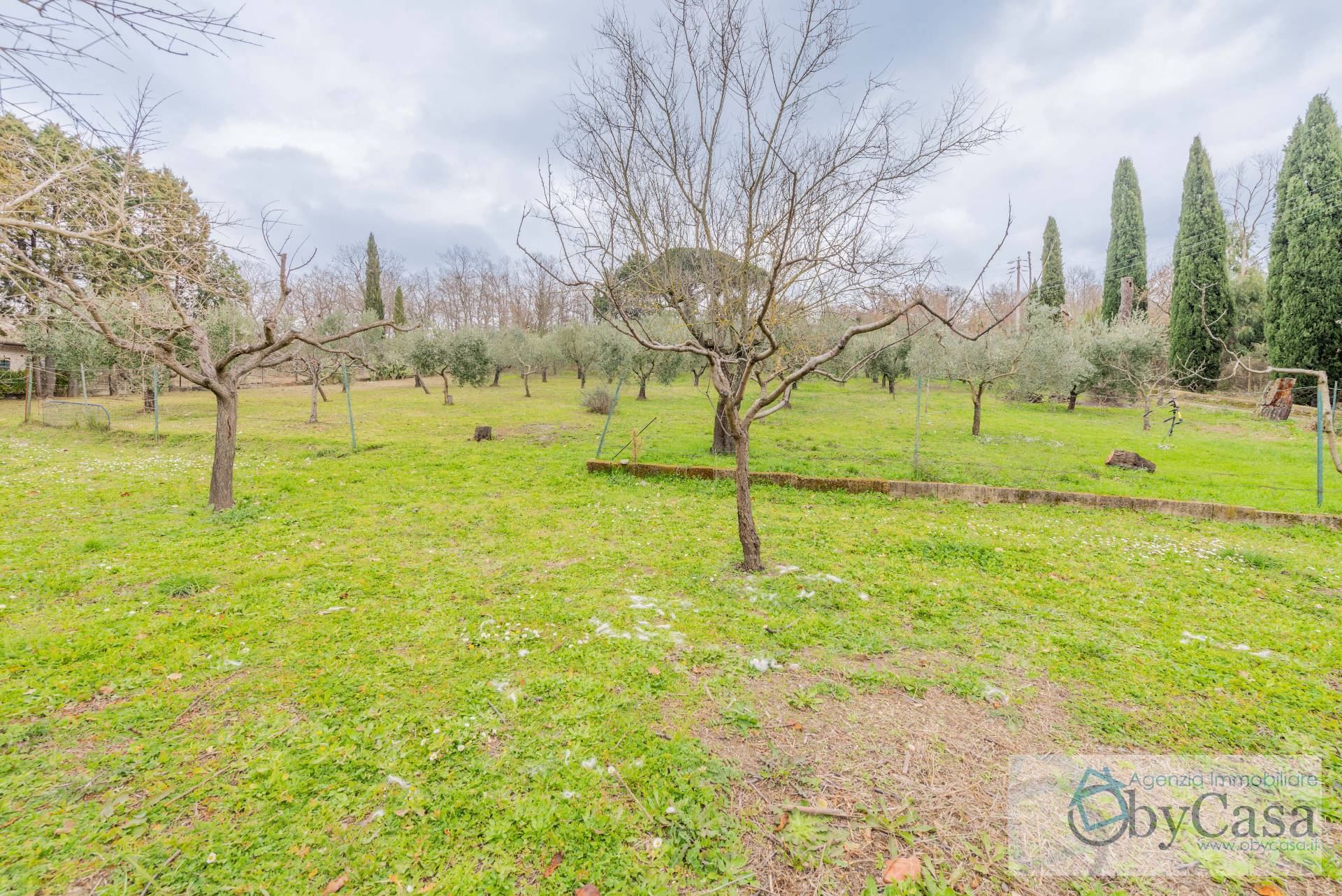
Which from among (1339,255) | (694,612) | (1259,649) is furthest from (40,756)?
(1339,255)

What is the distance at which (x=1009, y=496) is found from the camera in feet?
26.2

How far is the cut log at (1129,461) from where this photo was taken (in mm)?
10430

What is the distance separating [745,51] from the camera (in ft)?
23.4

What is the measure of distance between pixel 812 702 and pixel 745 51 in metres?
8.06

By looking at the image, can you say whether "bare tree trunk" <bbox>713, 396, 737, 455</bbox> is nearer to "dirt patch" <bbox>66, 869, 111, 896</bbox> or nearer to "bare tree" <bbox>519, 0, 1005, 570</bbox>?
"bare tree" <bbox>519, 0, 1005, 570</bbox>

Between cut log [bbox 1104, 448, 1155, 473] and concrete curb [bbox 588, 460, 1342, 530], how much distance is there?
11.1 feet

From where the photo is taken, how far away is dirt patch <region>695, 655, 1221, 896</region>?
6.86 ft

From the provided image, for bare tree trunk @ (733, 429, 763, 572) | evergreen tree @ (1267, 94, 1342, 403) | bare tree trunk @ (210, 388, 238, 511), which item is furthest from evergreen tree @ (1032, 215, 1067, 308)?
bare tree trunk @ (210, 388, 238, 511)

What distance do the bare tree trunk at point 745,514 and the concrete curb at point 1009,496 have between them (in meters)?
3.58

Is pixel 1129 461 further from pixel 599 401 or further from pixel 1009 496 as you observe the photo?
pixel 599 401

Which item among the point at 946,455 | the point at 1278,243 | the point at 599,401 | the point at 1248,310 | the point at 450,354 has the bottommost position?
the point at 946,455

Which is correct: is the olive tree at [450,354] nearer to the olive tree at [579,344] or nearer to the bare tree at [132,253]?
the olive tree at [579,344]

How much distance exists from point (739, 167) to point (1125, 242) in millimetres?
30873

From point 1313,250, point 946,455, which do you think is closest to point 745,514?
point 946,455
